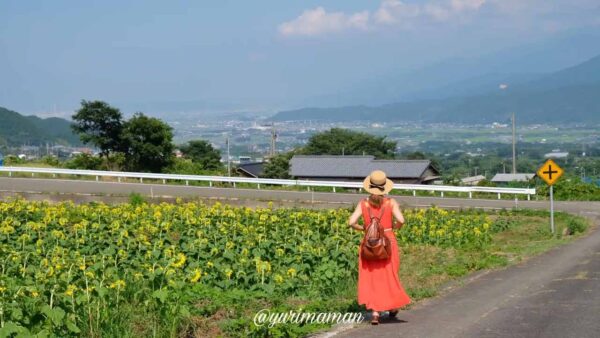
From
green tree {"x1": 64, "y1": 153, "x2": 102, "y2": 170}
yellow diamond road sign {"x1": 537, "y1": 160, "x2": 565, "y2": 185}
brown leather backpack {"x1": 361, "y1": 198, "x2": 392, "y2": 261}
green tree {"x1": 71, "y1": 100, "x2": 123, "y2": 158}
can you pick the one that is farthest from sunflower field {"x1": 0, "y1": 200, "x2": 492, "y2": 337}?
green tree {"x1": 71, "y1": 100, "x2": 123, "y2": 158}

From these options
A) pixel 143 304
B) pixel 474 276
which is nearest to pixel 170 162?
pixel 474 276

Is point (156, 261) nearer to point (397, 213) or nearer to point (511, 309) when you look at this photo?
point (397, 213)

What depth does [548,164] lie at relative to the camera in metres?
20.4

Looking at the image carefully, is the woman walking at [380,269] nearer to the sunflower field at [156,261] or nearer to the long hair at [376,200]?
the long hair at [376,200]

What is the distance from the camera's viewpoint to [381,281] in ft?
27.1

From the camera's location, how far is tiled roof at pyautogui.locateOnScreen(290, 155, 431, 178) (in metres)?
49.8

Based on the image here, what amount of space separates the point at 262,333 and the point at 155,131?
39.8m

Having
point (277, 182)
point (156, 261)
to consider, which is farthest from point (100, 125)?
point (156, 261)

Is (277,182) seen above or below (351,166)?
below

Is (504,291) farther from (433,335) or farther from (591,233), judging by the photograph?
(591,233)

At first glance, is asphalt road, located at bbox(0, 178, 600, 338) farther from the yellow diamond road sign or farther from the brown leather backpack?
the yellow diamond road sign

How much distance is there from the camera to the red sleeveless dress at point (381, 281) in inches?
325

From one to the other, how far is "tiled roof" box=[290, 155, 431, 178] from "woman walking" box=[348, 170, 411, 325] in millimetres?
40883

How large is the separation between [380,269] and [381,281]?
12 centimetres
